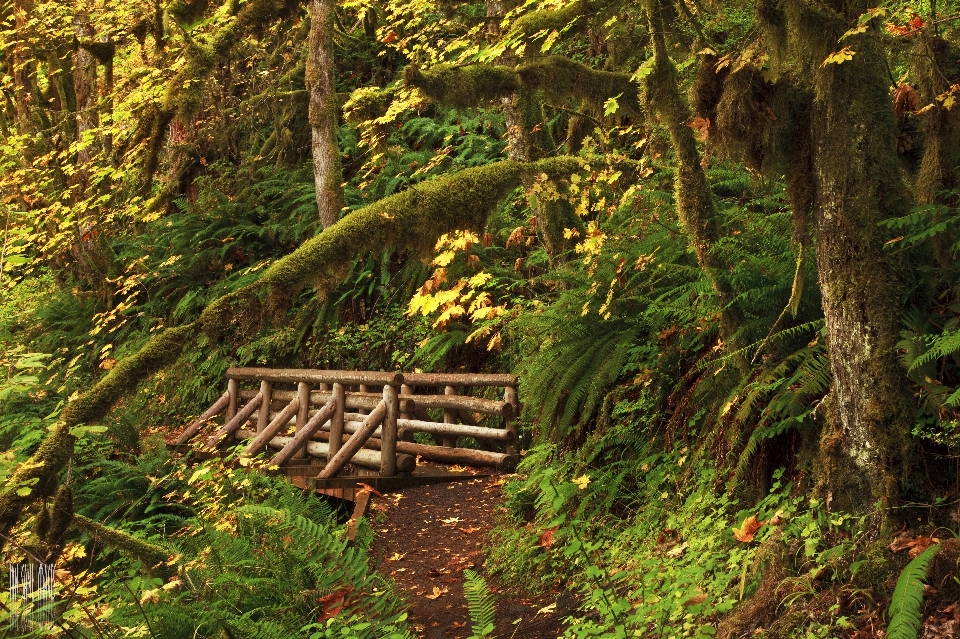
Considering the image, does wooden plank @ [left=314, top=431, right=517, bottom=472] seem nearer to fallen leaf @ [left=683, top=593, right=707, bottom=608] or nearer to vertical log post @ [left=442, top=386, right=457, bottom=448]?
vertical log post @ [left=442, top=386, right=457, bottom=448]

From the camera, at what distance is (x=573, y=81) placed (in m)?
6.74

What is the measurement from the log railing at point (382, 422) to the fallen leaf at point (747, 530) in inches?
178

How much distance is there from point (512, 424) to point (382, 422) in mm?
1454

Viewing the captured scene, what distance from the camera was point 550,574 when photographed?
5.87 m

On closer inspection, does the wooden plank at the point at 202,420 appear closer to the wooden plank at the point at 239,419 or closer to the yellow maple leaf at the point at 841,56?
the wooden plank at the point at 239,419

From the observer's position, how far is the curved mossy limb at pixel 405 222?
5.35 m

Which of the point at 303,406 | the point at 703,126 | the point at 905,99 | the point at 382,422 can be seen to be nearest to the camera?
the point at 905,99

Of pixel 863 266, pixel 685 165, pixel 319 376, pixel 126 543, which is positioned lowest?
pixel 126 543

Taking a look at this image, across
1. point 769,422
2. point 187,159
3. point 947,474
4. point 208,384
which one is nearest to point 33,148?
point 187,159

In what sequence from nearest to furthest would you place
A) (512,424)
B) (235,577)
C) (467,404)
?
1. (235,577)
2. (512,424)
3. (467,404)

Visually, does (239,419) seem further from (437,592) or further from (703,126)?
(703,126)

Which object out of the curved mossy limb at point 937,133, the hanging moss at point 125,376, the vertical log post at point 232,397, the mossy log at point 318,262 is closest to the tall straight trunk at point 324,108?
the vertical log post at point 232,397

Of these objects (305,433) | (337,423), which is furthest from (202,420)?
(337,423)

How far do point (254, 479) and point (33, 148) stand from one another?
10.4m
